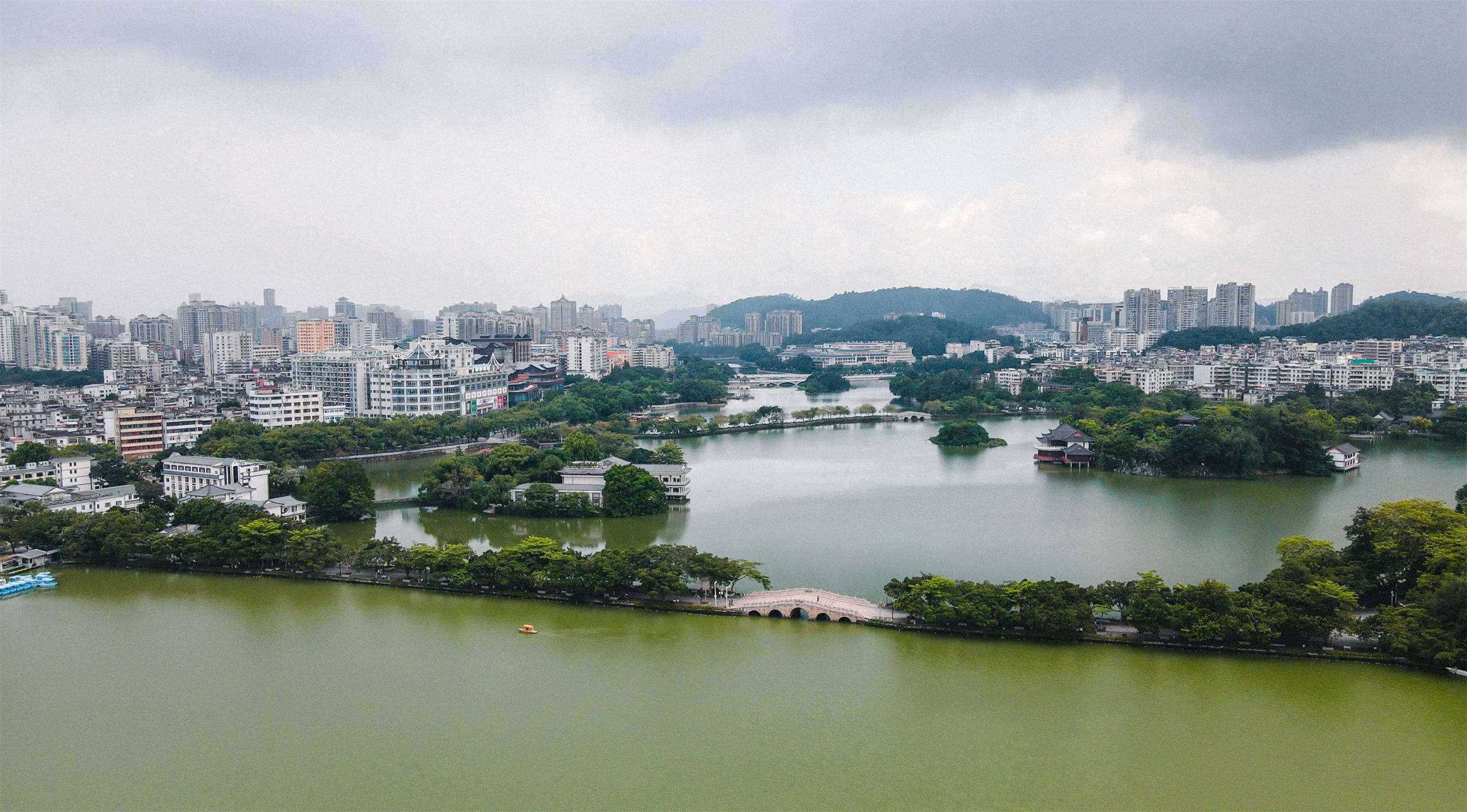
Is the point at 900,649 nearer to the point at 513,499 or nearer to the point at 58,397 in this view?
the point at 513,499

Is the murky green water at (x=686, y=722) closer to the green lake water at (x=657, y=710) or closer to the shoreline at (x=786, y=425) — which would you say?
the green lake water at (x=657, y=710)

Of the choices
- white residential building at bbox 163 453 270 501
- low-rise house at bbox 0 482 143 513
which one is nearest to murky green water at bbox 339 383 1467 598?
white residential building at bbox 163 453 270 501

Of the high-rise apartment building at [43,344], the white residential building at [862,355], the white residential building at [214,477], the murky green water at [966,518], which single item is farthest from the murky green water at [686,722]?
the white residential building at [862,355]

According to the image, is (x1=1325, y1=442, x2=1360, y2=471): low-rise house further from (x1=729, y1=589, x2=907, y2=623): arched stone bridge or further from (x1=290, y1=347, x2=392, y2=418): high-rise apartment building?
(x1=290, y1=347, x2=392, y2=418): high-rise apartment building

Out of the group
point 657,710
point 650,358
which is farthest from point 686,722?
point 650,358

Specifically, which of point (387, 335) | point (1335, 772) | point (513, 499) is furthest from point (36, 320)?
point (1335, 772)
